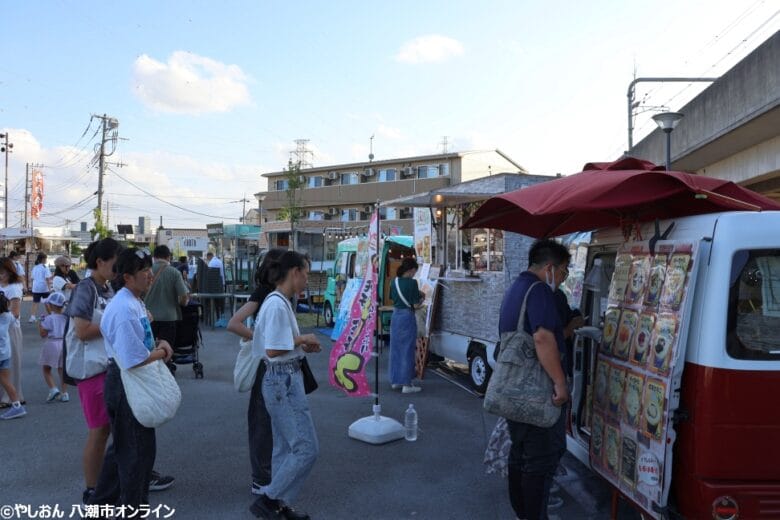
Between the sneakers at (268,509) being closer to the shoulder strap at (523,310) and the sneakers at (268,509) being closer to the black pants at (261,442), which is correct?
the black pants at (261,442)

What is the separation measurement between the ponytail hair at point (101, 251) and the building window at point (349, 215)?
46458 millimetres

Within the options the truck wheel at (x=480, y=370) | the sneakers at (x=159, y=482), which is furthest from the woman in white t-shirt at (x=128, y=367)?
the truck wheel at (x=480, y=370)

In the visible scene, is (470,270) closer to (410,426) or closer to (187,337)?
(410,426)

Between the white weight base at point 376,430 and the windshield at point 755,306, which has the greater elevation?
the windshield at point 755,306

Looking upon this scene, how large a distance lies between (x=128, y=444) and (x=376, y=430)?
2692mm

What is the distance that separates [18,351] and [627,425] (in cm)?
646

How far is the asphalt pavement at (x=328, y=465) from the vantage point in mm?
4188

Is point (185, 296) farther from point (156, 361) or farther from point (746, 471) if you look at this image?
point (746, 471)

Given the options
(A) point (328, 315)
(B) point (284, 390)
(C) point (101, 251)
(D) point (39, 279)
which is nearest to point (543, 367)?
(B) point (284, 390)

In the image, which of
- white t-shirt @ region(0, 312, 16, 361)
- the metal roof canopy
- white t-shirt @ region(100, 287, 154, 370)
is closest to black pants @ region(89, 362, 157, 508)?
white t-shirt @ region(100, 287, 154, 370)

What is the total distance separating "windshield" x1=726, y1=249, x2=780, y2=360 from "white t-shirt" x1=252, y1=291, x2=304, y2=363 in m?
2.41

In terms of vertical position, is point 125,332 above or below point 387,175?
below

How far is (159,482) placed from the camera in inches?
174

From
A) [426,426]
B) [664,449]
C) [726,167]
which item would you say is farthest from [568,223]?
[726,167]
